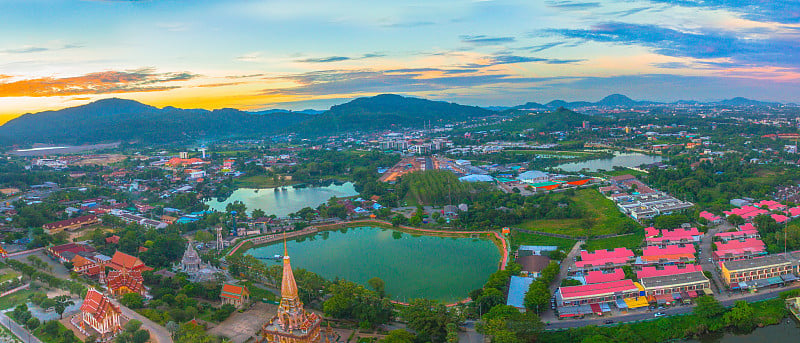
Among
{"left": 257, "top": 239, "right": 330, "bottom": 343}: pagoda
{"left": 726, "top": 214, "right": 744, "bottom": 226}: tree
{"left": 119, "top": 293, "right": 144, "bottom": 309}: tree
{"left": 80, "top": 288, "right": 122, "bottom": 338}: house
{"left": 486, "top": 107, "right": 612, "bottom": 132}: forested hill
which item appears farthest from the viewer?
{"left": 486, "top": 107, "right": 612, "bottom": 132}: forested hill

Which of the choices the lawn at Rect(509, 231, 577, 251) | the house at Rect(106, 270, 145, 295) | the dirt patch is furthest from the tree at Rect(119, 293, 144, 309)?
the lawn at Rect(509, 231, 577, 251)

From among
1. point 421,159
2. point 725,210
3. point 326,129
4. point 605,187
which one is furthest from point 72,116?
point 725,210

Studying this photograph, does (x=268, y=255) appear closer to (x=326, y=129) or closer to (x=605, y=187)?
(x=605, y=187)

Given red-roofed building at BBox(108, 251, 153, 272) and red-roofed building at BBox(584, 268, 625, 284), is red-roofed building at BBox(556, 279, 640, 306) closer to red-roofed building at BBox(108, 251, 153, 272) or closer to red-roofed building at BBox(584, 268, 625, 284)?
red-roofed building at BBox(584, 268, 625, 284)

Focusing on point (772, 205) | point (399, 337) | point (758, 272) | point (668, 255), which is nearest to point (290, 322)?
point (399, 337)

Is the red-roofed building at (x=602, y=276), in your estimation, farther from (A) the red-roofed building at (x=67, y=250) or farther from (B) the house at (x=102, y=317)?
(A) the red-roofed building at (x=67, y=250)

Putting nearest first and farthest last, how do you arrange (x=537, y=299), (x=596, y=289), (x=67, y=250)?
(x=537, y=299), (x=596, y=289), (x=67, y=250)

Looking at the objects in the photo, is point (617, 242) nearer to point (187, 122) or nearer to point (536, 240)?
point (536, 240)
